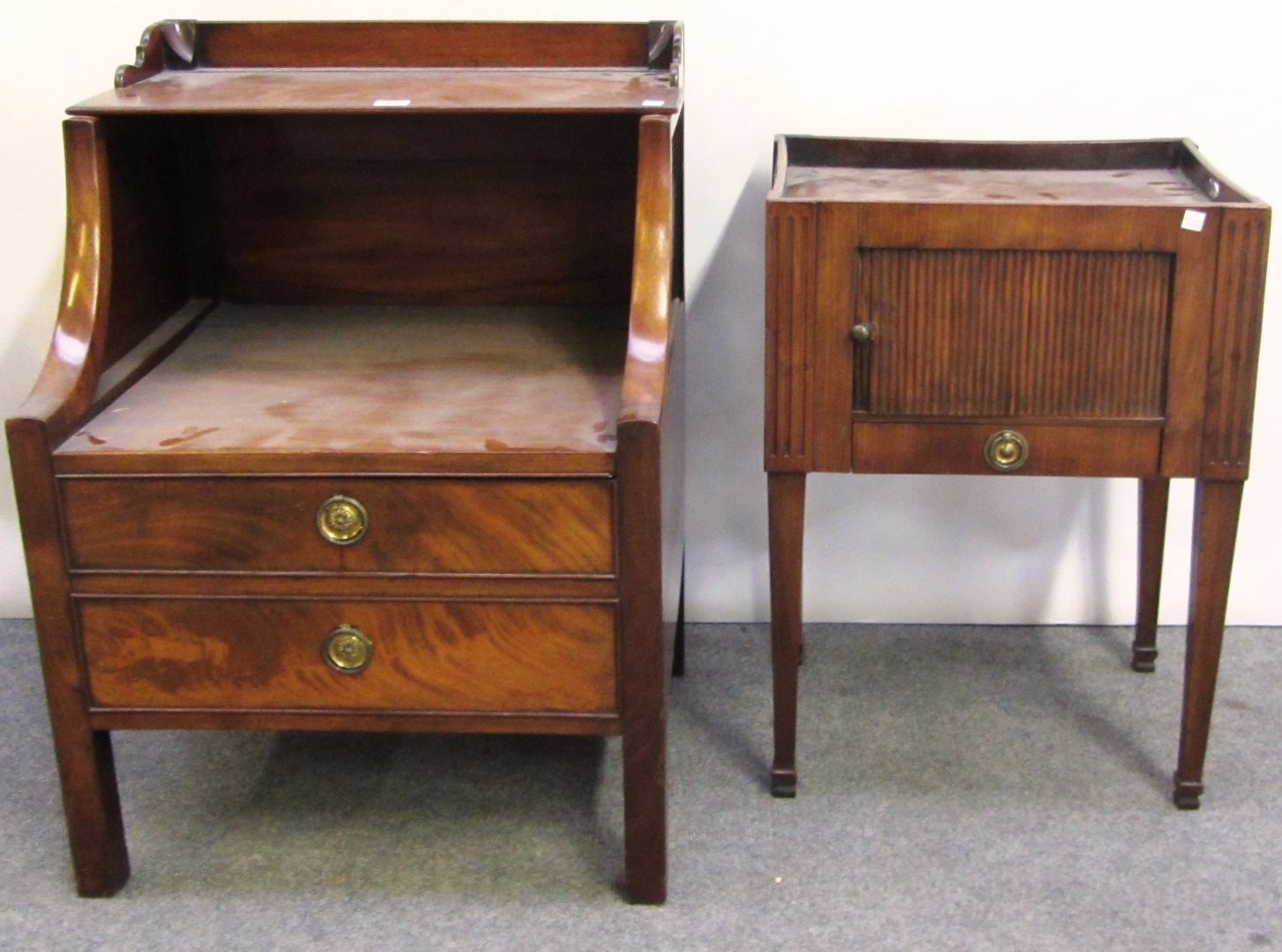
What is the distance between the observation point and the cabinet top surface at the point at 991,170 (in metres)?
1.67

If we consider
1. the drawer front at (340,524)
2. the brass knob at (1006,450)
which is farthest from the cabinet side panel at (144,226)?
the brass knob at (1006,450)

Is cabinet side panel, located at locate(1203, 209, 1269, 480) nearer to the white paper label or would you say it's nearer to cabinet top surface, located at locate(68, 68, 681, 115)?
the white paper label

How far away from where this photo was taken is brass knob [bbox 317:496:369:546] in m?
1.46

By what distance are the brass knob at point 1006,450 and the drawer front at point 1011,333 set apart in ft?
0.08

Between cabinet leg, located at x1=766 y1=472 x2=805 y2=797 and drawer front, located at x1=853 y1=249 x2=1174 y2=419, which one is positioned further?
cabinet leg, located at x1=766 y1=472 x2=805 y2=797

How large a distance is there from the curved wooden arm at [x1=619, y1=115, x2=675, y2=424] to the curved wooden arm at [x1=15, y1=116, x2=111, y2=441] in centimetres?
53

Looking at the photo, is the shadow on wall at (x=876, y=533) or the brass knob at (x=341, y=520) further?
the shadow on wall at (x=876, y=533)

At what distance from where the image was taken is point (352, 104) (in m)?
1.56

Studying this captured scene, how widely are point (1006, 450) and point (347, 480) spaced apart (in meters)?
0.70

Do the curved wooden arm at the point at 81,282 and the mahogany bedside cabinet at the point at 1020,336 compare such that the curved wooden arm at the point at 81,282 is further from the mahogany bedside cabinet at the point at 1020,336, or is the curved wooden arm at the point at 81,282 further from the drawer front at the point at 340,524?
the mahogany bedside cabinet at the point at 1020,336

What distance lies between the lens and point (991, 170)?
1832mm

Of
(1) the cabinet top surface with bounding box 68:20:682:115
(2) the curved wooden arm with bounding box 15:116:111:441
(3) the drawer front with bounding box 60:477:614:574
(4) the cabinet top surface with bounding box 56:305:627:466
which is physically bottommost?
(3) the drawer front with bounding box 60:477:614:574

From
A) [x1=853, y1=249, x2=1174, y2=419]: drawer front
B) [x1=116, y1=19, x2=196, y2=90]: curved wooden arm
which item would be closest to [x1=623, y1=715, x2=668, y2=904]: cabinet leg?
[x1=853, y1=249, x2=1174, y2=419]: drawer front

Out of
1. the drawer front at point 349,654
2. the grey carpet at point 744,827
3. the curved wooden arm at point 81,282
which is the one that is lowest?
the grey carpet at point 744,827
